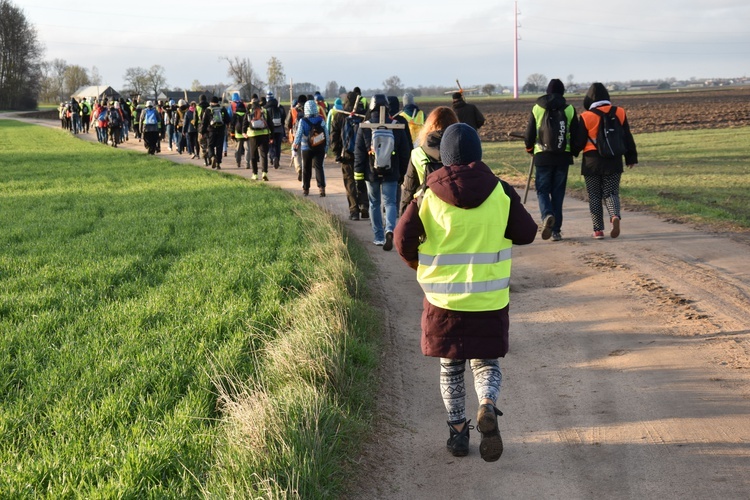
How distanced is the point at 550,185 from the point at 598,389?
18.7 ft

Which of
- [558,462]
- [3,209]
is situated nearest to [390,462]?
[558,462]

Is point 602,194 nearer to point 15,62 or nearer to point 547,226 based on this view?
point 547,226

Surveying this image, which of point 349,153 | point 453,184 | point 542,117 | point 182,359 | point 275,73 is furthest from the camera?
point 275,73

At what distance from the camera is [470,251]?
4.82 metres

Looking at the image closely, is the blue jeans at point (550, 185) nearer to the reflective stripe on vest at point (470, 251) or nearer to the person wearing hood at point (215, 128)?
the reflective stripe on vest at point (470, 251)

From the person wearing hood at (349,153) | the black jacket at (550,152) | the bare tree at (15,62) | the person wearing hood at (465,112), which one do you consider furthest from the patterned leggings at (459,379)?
the bare tree at (15,62)

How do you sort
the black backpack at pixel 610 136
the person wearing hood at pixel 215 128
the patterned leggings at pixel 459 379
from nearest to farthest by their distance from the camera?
the patterned leggings at pixel 459 379
the black backpack at pixel 610 136
the person wearing hood at pixel 215 128

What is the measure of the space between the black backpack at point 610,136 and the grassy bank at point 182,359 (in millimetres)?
3303

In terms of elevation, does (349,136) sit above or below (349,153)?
above

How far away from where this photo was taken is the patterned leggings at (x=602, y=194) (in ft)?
36.8

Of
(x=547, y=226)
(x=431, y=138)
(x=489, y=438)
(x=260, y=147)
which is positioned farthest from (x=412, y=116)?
(x=489, y=438)

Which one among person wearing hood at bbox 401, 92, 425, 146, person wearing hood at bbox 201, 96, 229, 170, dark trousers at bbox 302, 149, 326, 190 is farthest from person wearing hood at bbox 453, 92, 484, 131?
person wearing hood at bbox 201, 96, 229, 170

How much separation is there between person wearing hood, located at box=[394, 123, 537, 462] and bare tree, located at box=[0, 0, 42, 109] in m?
124

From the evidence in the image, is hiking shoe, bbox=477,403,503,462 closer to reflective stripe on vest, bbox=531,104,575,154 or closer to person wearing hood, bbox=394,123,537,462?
person wearing hood, bbox=394,123,537,462
